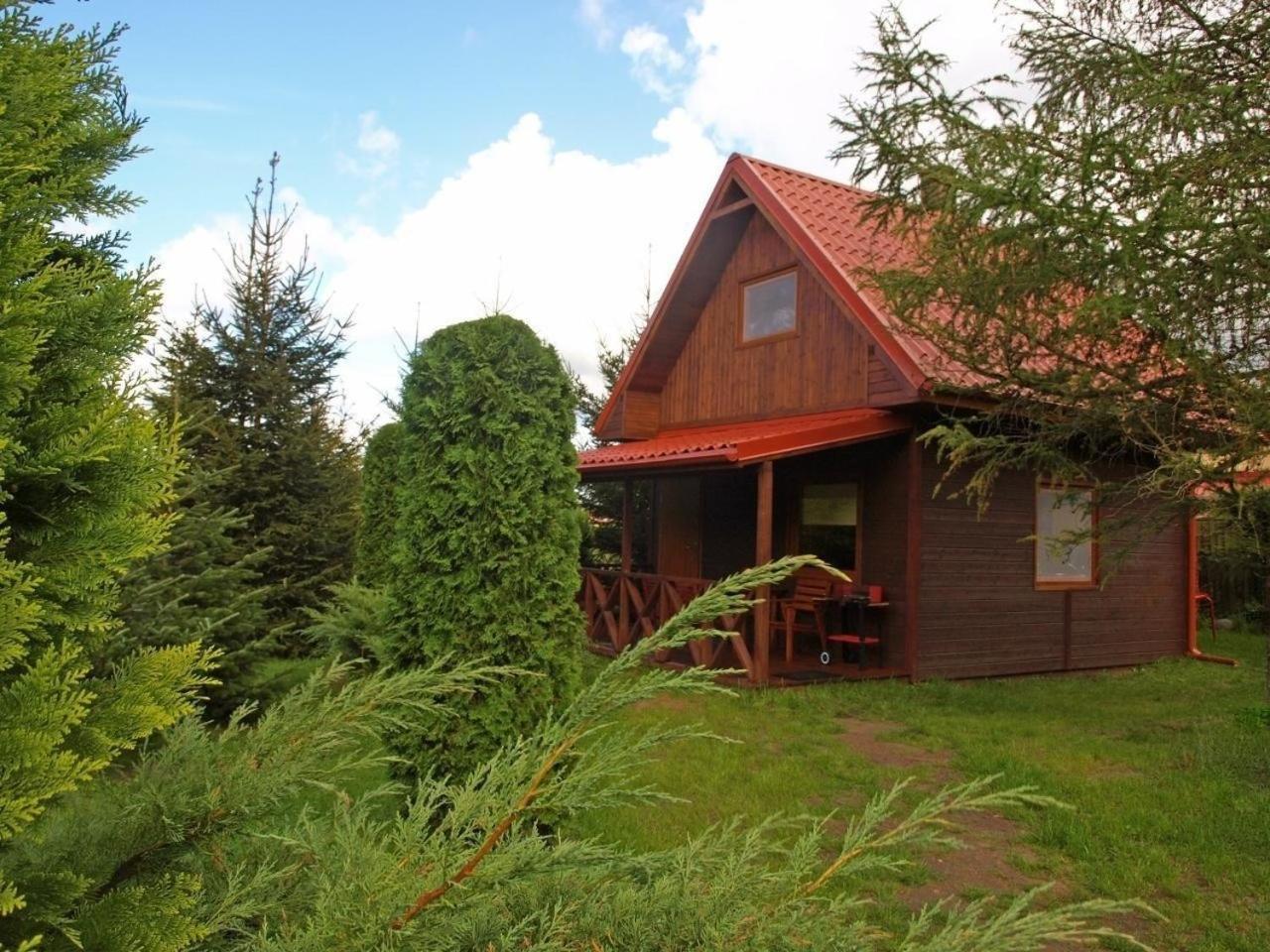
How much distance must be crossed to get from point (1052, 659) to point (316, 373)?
10.7 m

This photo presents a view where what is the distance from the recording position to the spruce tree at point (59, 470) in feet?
4.17

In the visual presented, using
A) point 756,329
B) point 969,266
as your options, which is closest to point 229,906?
point 969,266

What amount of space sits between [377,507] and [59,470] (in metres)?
9.08

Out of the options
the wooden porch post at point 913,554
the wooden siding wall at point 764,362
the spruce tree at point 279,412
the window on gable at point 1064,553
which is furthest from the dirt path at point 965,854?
the spruce tree at point 279,412

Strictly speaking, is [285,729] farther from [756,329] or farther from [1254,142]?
[756,329]

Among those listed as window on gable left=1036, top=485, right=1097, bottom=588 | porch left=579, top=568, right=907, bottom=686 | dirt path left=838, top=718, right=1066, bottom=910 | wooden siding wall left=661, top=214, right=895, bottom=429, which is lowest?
dirt path left=838, top=718, right=1066, bottom=910

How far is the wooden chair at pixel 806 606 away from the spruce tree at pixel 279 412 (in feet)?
19.2

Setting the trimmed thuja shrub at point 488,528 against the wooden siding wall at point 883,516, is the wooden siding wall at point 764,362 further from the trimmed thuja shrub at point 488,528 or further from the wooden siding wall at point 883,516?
the trimmed thuja shrub at point 488,528

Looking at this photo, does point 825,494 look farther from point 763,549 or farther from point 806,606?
point 763,549

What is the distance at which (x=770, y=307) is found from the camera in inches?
484

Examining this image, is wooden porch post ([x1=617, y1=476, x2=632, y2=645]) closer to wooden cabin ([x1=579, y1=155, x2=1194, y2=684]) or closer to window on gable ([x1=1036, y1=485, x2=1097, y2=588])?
wooden cabin ([x1=579, y1=155, x2=1194, y2=684])

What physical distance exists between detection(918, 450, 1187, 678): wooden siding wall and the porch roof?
944mm

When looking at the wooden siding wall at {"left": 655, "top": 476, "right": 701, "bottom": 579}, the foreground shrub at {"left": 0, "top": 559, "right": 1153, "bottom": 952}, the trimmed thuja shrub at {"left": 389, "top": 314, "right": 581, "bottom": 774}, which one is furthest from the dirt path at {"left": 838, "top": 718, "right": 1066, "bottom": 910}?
the wooden siding wall at {"left": 655, "top": 476, "right": 701, "bottom": 579}

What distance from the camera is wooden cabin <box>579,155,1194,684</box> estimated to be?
10.2 meters
